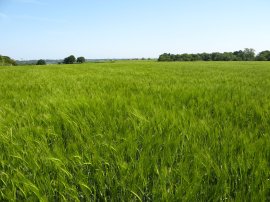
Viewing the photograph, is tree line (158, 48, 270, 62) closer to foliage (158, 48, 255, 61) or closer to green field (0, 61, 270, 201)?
foliage (158, 48, 255, 61)

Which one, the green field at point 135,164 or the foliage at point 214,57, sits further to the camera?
the foliage at point 214,57

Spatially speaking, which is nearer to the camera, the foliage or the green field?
the green field

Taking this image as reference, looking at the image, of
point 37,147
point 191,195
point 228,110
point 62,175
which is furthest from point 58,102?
point 191,195

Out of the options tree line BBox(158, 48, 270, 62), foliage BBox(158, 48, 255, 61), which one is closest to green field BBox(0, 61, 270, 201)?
A: tree line BBox(158, 48, 270, 62)

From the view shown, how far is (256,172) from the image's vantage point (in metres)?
1.18

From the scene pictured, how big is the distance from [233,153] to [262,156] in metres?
0.15

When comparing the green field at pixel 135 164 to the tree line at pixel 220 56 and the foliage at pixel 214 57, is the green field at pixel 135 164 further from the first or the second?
the foliage at pixel 214 57

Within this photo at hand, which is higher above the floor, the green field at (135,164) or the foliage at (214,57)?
the foliage at (214,57)

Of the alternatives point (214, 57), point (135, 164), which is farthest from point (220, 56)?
point (135, 164)

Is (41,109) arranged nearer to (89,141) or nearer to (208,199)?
(89,141)

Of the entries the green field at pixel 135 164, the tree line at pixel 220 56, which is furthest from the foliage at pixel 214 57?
the green field at pixel 135 164

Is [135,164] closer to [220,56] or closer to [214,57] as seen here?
[220,56]

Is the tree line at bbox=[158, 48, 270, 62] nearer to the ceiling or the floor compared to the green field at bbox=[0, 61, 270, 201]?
nearer to the ceiling

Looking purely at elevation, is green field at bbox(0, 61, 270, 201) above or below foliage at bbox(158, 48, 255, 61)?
below
